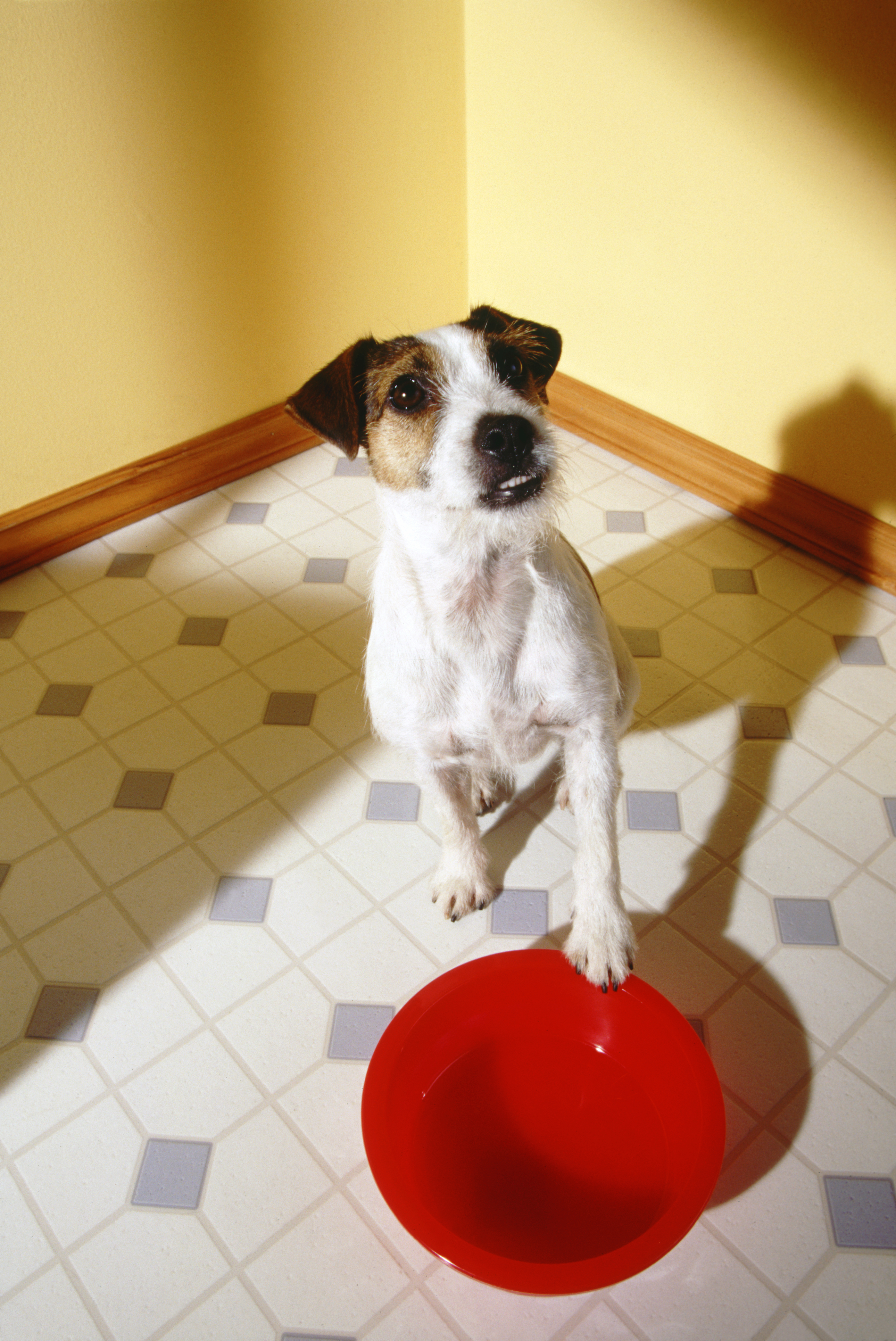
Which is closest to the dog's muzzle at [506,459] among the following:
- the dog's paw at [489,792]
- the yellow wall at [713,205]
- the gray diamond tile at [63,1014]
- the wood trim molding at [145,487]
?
the dog's paw at [489,792]

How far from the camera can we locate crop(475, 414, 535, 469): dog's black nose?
1.46 metres

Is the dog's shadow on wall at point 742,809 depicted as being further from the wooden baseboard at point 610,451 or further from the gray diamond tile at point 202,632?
the gray diamond tile at point 202,632

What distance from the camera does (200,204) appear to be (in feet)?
9.10

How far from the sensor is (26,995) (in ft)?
6.14

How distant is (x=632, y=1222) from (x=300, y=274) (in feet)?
9.99

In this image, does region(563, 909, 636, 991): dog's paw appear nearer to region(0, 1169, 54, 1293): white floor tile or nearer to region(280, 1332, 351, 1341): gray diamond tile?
region(280, 1332, 351, 1341): gray diamond tile

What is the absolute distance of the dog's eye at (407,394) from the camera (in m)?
1.55

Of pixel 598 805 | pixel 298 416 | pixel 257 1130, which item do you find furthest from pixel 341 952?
pixel 298 416

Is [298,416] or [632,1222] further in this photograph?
[298,416]

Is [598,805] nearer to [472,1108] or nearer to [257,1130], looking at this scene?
[472,1108]

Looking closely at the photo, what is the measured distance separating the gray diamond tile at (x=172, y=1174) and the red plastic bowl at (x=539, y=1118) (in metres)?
0.42

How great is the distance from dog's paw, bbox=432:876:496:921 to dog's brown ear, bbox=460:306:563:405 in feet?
3.46

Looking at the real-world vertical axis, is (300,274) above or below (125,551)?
above

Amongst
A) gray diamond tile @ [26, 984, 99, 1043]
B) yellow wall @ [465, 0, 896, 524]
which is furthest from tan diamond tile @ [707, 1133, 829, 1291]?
yellow wall @ [465, 0, 896, 524]
